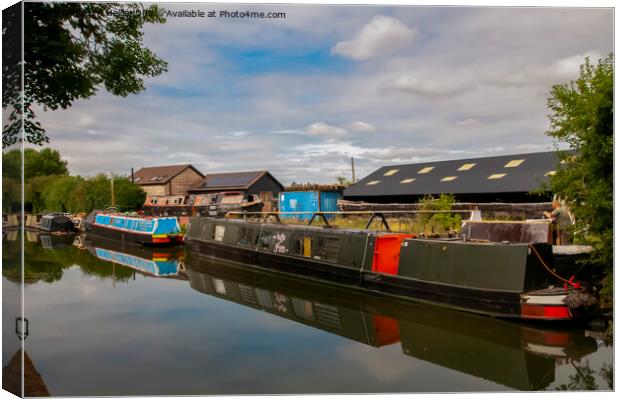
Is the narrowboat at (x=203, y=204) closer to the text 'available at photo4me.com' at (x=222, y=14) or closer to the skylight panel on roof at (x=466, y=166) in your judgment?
the skylight panel on roof at (x=466, y=166)

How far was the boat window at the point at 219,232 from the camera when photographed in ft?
49.0

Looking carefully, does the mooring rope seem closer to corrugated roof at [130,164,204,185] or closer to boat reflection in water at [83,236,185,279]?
boat reflection in water at [83,236,185,279]

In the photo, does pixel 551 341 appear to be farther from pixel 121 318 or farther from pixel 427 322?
pixel 121 318

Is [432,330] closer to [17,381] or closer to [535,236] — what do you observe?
[535,236]

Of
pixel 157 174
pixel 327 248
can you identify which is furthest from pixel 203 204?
pixel 327 248

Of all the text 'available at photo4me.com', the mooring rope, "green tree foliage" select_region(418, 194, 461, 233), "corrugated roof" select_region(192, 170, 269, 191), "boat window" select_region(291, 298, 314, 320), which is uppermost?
the text 'available at photo4me.com'

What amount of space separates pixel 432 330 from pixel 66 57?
22.1 feet

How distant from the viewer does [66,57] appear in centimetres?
530

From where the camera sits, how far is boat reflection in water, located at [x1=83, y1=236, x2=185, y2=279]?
14321mm

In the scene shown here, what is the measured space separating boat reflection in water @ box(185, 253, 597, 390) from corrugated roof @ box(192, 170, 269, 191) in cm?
1805

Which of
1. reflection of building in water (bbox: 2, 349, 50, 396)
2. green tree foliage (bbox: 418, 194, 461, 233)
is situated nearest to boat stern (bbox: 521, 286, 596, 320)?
green tree foliage (bbox: 418, 194, 461, 233)

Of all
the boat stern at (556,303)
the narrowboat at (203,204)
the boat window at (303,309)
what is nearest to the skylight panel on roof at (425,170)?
the narrowboat at (203,204)

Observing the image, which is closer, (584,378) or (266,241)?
(584,378)

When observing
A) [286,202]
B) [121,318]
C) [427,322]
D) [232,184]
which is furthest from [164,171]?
[427,322]
